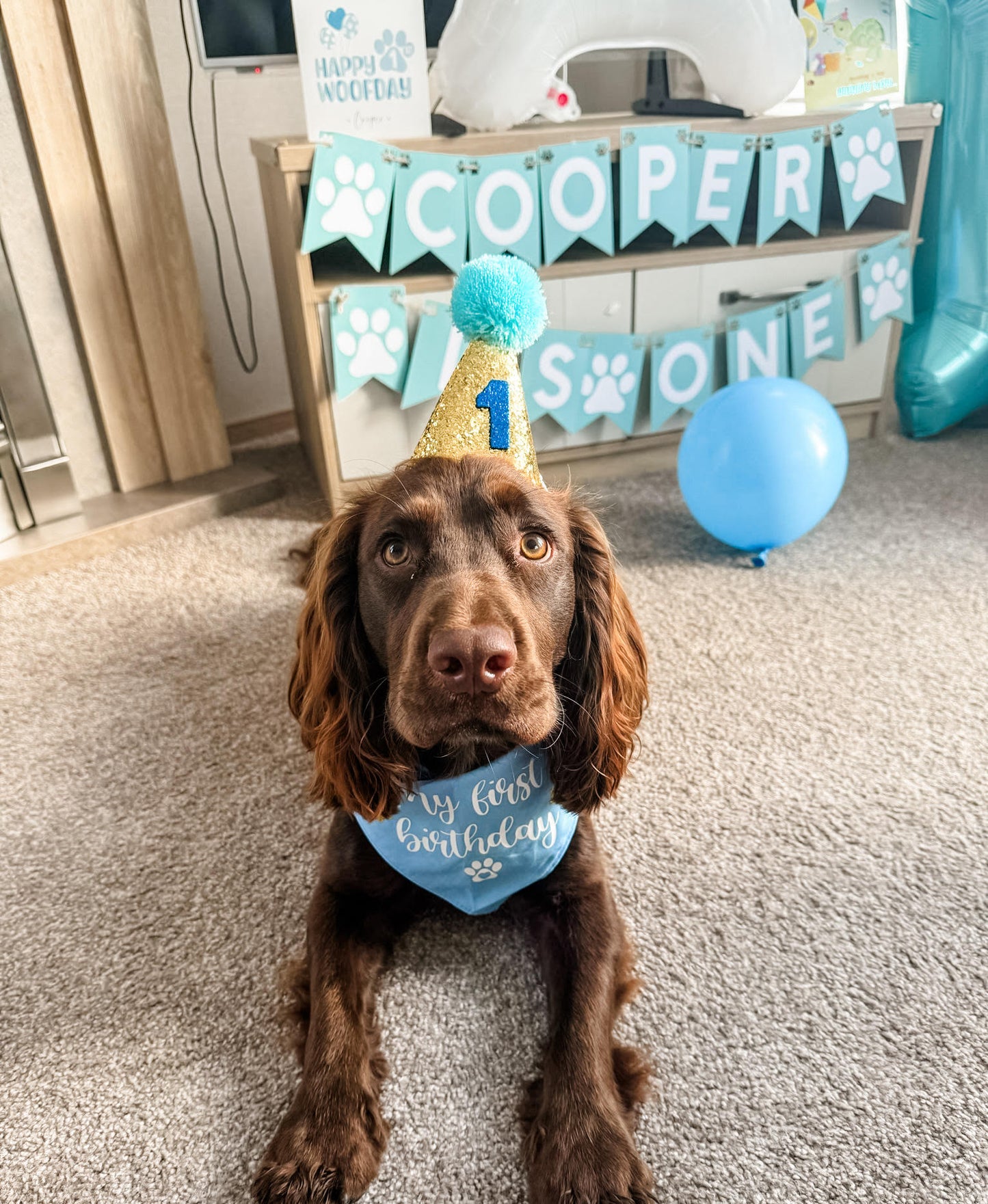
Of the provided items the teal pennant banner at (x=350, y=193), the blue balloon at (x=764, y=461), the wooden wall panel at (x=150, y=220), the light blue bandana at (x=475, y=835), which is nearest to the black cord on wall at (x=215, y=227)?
the wooden wall panel at (x=150, y=220)

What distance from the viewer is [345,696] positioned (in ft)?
3.94

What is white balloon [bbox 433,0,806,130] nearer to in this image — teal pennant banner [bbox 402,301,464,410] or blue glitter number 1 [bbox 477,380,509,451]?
teal pennant banner [bbox 402,301,464,410]

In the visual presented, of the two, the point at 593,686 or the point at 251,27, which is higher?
the point at 251,27

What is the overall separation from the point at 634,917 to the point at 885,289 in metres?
2.39

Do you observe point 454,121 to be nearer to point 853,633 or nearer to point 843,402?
point 843,402

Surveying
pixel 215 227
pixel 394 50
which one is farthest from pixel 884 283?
pixel 215 227

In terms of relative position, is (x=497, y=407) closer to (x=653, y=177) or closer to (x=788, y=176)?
(x=653, y=177)

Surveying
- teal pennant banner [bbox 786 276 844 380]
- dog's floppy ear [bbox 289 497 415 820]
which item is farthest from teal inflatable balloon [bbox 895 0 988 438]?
dog's floppy ear [bbox 289 497 415 820]

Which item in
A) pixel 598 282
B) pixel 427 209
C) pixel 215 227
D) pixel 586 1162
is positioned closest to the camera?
pixel 586 1162

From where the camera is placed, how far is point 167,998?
1.19 meters

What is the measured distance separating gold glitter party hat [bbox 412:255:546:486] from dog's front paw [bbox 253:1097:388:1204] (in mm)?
820

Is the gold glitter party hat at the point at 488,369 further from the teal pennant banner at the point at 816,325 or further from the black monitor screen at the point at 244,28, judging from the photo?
the black monitor screen at the point at 244,28

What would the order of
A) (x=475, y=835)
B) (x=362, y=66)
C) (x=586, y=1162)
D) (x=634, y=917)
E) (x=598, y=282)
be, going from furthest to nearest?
(x=598, y=282), (x=362, y=66), (x=634, y=917), (x=475, y=835), (x=586, y=1162)

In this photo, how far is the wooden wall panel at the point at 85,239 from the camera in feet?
7.48
